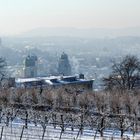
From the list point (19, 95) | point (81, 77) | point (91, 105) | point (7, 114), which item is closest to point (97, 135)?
point (7, 114)

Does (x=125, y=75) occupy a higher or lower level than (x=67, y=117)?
higher

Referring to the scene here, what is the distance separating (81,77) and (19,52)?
364 feet

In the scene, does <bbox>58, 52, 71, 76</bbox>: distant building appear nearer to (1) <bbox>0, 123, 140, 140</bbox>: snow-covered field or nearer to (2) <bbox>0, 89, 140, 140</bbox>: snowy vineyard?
(2) <bbox>0, 89, 140, 140</bbox>: snowy vineyard

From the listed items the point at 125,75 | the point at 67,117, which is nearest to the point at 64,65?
the point at 125,75

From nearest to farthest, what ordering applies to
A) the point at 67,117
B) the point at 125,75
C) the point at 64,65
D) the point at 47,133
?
the point at 47,133 → the point at 67,117 → the point at 125,75 → the point at 64,65

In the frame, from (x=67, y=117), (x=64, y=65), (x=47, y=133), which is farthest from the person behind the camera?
(x=64, y=65)

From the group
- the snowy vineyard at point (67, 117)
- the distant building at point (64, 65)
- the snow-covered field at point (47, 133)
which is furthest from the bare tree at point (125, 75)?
the distant building at point (64, 65)

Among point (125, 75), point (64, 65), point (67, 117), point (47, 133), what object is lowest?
point (64, 65)

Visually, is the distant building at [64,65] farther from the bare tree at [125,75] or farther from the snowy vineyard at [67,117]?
the snowy vineyard at [67,117]

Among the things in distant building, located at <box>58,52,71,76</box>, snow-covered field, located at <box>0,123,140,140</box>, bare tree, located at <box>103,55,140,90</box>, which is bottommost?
distant building, located at <box>58,52,71,76</box>

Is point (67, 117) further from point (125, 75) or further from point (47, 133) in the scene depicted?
point (125, 75)

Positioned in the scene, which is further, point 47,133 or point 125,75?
point 125,75

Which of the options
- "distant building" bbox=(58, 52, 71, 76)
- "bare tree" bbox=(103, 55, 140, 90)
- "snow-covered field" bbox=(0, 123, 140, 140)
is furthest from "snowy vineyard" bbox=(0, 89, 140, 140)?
"distant building" bbox=(58, 52, 71, 76)

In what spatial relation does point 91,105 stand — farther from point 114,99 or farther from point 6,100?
point 6,100
